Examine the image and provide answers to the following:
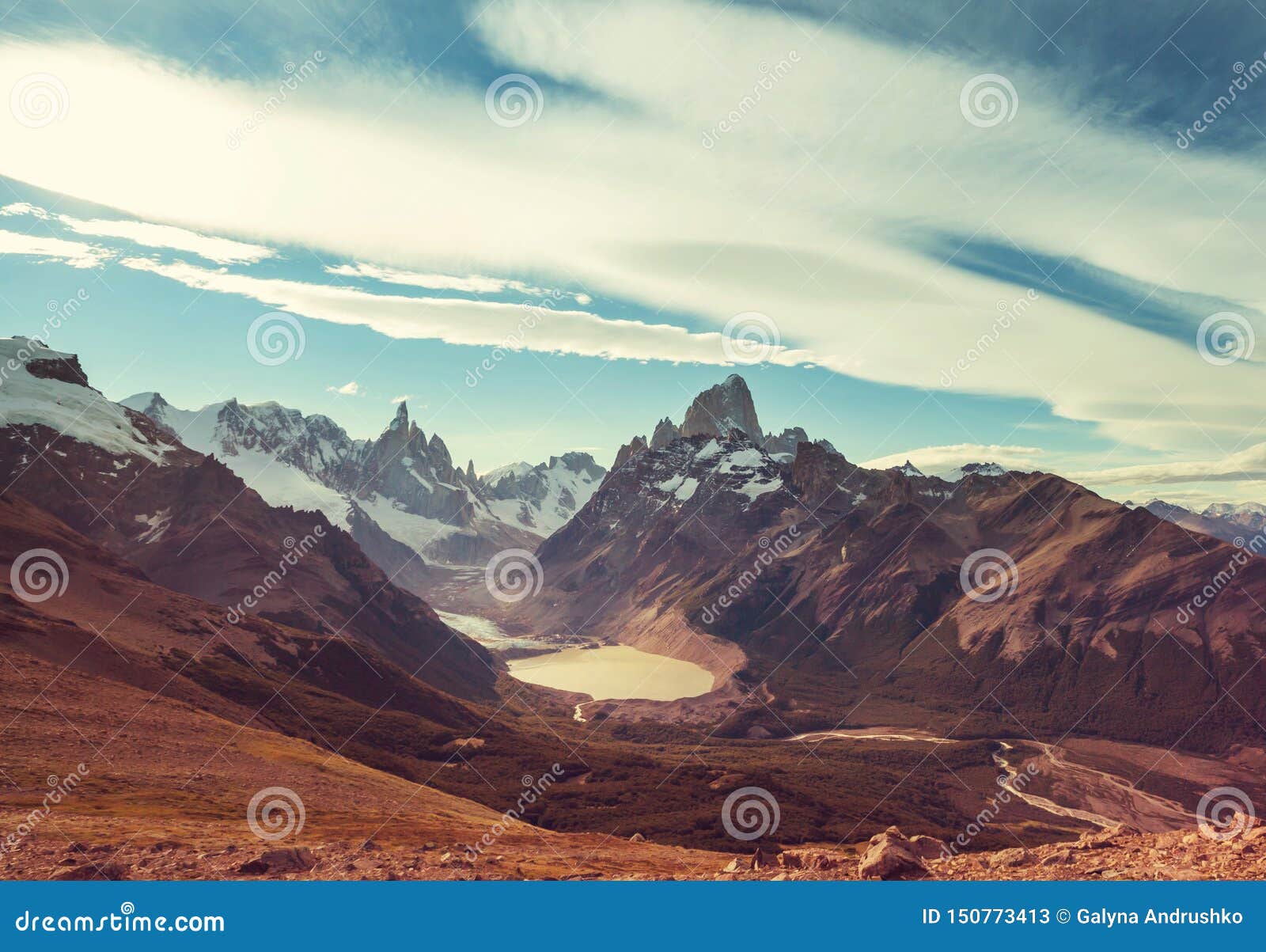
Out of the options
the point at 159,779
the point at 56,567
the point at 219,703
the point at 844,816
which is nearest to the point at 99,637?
the point at 219,703

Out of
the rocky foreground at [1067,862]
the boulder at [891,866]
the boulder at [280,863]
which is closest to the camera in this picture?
the rocky foreground at [1067,862]

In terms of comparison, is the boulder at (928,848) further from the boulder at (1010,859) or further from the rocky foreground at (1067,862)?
the boulder at (1010,859)

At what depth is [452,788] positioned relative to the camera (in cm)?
13712

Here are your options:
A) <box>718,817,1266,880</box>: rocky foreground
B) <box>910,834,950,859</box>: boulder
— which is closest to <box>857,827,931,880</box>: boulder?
<box>718,817,1266,880</box>: rocky foreground

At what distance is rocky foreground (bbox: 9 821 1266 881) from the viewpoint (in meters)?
38.9

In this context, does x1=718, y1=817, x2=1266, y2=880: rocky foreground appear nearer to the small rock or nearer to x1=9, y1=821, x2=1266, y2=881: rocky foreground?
x1=9, y1=821, x2=1266, y2=881: rocky foreground

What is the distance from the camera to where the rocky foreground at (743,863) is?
1533 inches

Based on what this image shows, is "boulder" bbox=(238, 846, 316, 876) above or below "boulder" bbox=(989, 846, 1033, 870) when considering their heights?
below

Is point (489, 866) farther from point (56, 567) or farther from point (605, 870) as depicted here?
point (56, 567)

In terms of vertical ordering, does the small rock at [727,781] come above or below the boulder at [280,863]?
above

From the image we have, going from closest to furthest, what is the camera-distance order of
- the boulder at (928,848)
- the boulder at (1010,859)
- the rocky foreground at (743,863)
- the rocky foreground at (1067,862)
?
the rocky foreground at (1067,862), the rocky foreground at (743,863), the boulder at (1010,859), the boulder at (928,848)

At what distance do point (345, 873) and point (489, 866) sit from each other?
32.0ft

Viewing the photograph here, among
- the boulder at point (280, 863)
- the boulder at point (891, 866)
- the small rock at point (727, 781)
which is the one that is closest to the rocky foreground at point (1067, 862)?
the boulder at point (891, 866)

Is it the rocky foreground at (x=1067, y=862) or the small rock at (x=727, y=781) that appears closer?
the rocky foreground at (x=1067, y=862)
